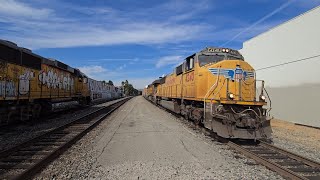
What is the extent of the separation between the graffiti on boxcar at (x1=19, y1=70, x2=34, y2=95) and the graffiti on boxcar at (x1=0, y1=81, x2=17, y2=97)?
2.54ft

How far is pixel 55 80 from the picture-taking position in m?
20.2

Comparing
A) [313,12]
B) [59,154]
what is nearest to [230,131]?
[59,154]

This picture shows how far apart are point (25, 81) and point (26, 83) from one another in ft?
0.64

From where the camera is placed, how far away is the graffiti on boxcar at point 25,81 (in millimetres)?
14337

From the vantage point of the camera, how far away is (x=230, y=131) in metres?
10.4

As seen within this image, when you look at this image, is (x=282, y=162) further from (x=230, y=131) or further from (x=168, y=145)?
(x=168, y=145)

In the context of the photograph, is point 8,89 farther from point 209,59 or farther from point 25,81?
point 209,59

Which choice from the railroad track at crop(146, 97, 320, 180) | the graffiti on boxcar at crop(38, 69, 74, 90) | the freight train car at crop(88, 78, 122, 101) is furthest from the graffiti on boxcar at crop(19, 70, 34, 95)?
the freight train car at crop(88, 78, 122, 101)

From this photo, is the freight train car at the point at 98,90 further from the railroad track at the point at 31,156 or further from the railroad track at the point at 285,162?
the railroad track at the point at 285,162

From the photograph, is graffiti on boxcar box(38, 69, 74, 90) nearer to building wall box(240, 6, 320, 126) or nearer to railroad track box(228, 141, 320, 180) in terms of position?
railroad track box(228, 141, 320, 180)

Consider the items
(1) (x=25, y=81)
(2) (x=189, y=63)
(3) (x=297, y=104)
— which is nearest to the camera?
(1) (x=25, y=81)

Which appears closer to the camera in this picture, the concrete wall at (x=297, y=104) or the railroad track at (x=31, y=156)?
the railroad track at (x=31, y=156)

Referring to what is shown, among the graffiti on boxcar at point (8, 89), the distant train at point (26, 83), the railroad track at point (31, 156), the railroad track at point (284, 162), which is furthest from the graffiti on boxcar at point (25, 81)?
the railroad track at point (284, 162)

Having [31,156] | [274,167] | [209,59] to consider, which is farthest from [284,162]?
[31,156]
